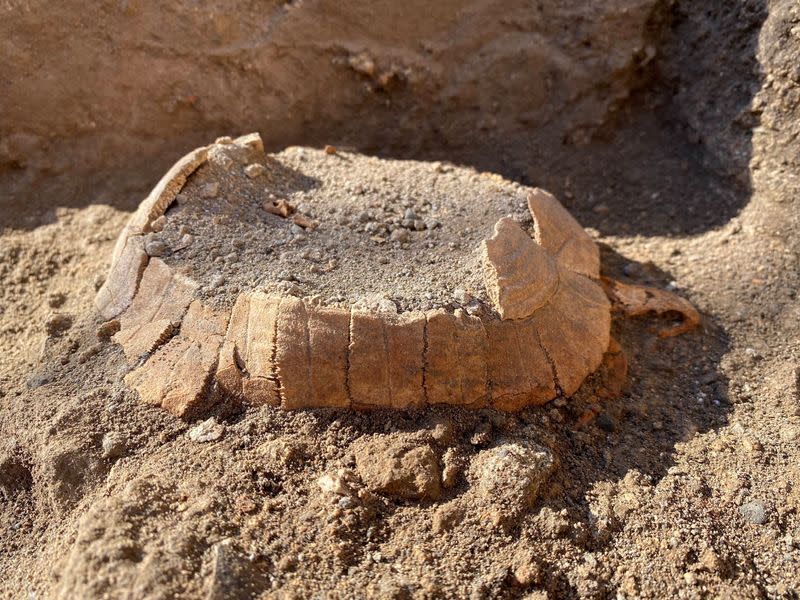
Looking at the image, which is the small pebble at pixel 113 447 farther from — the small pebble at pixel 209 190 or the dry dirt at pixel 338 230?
the small pebble at pixel 209 190

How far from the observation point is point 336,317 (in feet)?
7.16

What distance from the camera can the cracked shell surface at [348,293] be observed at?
2205mm

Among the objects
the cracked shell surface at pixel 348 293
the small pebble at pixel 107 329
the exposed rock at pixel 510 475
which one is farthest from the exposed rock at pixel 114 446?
the exposed rock at pixel 510 475

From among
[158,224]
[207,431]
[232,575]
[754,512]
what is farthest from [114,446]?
[754,512]

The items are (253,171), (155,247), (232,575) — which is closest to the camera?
(232,575)

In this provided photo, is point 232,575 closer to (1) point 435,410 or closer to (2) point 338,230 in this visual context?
(1) point 435,410

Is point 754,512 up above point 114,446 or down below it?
below

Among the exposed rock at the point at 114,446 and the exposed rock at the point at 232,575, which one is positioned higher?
the exposed rock at the point at 114,446

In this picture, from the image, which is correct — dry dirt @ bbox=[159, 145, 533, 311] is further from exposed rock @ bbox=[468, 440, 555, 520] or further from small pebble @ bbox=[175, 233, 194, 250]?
exposed rock @ bbox=[468, 440, 555, 520]

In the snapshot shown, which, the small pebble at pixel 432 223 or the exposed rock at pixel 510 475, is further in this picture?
the small pebble at pixel 432 223

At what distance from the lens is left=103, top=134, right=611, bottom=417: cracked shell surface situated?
7.23 feet

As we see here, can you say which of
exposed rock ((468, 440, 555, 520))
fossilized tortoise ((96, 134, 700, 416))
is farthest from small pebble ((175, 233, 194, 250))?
exposed rock ((468, 440, 555, 520))

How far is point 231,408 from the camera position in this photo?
7.37ft

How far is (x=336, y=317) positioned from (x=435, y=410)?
1.48ft
